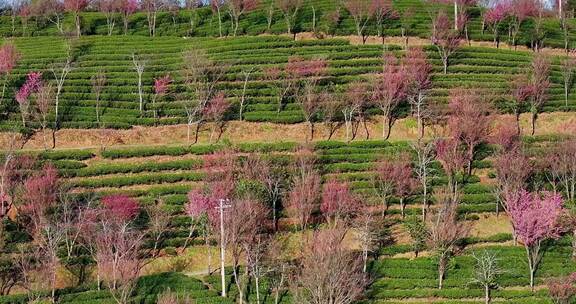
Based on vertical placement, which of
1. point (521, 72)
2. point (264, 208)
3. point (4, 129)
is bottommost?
point (264, 208)

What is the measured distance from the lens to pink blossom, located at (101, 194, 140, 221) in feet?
148

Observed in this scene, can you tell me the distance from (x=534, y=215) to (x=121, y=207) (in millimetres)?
29265

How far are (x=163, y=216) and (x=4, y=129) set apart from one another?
2407 cm

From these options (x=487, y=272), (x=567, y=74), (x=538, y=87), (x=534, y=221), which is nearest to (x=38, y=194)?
(x=487, y=272)

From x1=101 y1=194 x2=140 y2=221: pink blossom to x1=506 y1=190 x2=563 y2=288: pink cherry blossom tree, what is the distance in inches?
1093

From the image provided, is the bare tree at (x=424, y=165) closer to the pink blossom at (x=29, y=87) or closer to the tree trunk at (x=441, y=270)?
the tree trunk at (x=441, y=270)

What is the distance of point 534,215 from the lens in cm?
4347

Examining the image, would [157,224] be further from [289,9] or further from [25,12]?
[25,12]

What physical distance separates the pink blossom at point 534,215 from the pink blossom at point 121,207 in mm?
27760

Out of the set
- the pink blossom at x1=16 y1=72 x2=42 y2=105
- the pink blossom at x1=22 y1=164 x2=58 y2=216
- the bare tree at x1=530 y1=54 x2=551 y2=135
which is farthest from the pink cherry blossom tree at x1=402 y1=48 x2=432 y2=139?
the pink blossom at x1=16 y1=72 x2=42 y2=105

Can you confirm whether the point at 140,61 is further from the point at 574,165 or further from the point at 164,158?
the point at 574,165

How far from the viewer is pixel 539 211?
43.7 meters

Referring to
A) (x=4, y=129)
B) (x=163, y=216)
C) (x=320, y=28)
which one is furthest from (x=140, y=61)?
(x=163, y=216)

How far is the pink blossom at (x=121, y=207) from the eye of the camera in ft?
148
